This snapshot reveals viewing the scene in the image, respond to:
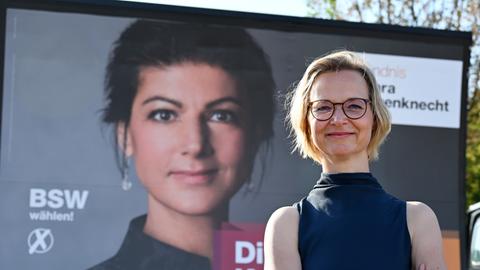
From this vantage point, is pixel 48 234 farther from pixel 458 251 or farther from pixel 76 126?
pixel 458 251

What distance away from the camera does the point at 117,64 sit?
18.7 feet

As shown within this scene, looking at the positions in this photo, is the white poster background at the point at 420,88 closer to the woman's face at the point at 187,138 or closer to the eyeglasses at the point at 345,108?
the woman's face at the point at 187,138

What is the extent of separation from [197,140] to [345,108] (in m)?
3.44

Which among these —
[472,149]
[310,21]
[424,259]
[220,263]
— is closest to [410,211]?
[424,259]

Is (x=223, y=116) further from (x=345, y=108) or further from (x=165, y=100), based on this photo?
(x=345, y=108)

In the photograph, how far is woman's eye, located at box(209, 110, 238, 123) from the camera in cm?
571

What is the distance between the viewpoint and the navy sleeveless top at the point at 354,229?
2189 mm

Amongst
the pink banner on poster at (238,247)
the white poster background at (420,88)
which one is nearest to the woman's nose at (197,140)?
→ the pink banner on poster at (238,247)

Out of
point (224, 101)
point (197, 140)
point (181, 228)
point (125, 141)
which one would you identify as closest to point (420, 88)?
point (224, 101)

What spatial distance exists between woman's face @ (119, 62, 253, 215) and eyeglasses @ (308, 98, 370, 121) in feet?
11.2

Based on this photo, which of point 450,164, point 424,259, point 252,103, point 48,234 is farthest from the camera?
point 450,164

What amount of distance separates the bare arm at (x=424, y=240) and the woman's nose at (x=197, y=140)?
347 cm

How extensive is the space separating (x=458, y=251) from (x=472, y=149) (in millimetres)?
12189

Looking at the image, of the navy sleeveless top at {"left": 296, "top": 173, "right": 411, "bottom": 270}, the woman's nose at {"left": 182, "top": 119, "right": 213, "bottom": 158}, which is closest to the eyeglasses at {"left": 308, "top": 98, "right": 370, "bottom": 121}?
the navy sleeveless top at {"left": 296, "top": 173, "right": 411, "bottom": 270}
